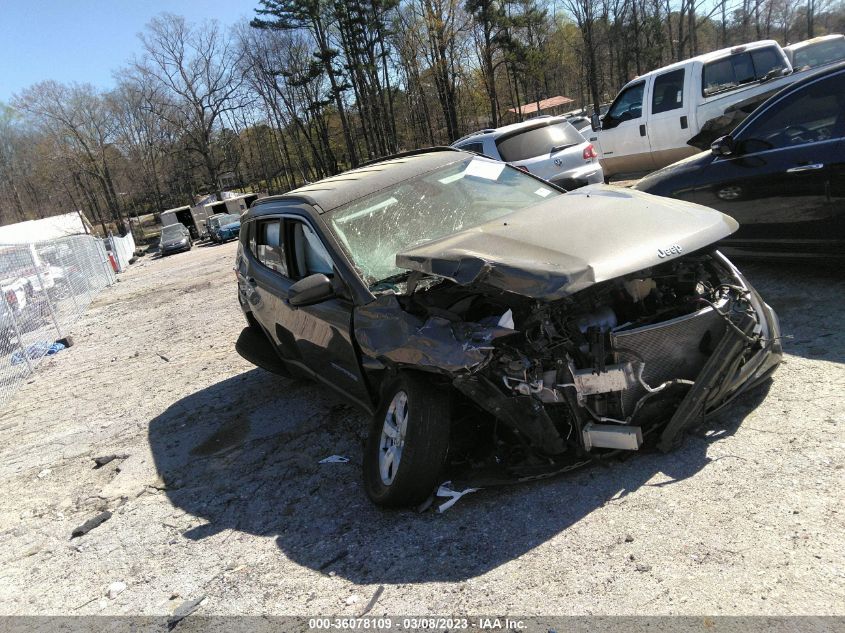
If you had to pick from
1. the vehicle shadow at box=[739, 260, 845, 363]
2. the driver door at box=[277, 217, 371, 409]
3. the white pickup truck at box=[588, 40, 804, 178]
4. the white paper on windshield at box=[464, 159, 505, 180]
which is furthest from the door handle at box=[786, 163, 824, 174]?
the driver door at box=[277, 217, 371, 409]

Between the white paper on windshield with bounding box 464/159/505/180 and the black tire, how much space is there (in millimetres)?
2099

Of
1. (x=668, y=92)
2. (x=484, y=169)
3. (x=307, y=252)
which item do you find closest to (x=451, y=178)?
(x=484, y=169)

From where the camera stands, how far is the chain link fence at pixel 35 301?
9.20 metres

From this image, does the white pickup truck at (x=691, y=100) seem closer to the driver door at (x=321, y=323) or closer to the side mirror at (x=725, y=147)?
the side mirror at (x=725, y=147)

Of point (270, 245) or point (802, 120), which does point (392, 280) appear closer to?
point (270, 245)

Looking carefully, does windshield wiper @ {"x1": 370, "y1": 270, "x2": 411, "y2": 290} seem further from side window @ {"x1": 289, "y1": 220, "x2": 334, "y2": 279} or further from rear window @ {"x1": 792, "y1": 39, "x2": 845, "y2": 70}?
rear window @ {"x1": 792, "y1": 39, "x2": 845, "y2": 70}

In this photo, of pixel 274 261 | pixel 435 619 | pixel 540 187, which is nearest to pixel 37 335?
pixel 274 261

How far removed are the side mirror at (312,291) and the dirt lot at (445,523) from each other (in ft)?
3.89

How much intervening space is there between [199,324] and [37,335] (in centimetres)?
355

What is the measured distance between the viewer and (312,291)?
12.0ft

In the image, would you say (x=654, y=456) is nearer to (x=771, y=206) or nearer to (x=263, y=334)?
(x=771, y=206)

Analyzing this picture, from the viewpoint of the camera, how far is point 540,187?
4.71 m

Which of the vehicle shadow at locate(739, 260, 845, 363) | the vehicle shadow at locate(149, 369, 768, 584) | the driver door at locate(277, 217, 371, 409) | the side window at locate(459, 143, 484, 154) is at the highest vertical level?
the side window at locate(459, 143, 484, 154)

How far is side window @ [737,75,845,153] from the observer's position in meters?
4.55
